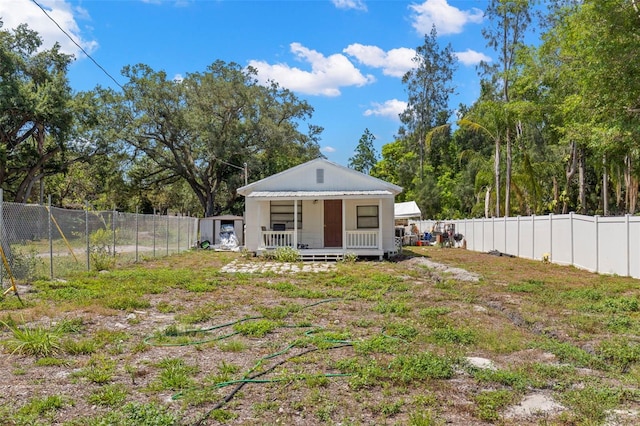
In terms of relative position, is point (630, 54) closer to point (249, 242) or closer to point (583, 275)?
point (583, 275)

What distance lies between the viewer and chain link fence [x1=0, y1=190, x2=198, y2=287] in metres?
8.79

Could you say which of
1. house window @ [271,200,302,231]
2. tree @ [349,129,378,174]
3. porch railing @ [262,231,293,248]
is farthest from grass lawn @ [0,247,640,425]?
tree @ [349,129,378,174]

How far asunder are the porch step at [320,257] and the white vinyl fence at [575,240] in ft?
22.1

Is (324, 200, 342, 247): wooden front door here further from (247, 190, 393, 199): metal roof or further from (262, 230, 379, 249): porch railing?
(262, 230, 379, 249): porch railing

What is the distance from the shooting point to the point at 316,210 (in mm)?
18328

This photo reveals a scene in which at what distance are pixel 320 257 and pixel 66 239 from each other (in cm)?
860

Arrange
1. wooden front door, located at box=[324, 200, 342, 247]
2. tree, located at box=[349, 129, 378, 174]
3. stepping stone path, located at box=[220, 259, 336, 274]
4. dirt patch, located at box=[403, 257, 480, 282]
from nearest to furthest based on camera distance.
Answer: dirt patch, located at box=[403, 257, 480, 282] → stepping stone path, located at box=[220, 259, 336, 274] → wooden front door, located at box=[324, 200, 342, 247] → tree, located at box=[349, 129, 378, 174]

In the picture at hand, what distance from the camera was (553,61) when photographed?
1769 centimetres

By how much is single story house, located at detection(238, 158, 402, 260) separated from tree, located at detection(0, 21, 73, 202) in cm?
1243

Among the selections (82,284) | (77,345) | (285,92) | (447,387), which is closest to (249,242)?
(82,284)

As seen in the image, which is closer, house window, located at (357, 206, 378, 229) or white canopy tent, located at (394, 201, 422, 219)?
house window, located at (357, 206, 378, 229)

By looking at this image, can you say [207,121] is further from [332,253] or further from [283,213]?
[332,253]

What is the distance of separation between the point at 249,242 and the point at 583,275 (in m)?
11.6

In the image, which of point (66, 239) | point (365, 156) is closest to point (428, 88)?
point (365, 156)
